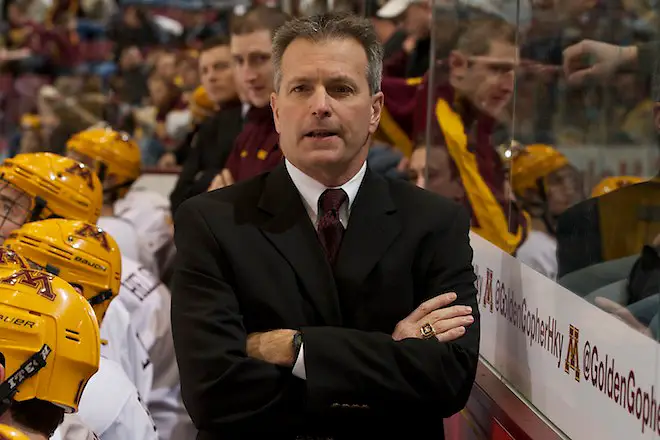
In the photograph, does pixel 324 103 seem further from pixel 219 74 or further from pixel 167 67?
pixel 167 67

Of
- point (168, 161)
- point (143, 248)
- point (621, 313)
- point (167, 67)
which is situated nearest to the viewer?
point (621, 313)

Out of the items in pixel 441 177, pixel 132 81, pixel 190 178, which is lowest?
pixel 132 81

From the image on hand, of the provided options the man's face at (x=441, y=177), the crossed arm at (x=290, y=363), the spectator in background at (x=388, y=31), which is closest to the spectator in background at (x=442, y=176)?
the man's face at (x=441, y=177)

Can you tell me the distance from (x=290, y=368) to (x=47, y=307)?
22.3 inches

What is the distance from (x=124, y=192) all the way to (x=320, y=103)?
3.70 meters

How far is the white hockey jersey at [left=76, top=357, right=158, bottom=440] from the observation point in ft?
9.95

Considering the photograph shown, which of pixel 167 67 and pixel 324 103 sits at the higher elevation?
pixel 324 103

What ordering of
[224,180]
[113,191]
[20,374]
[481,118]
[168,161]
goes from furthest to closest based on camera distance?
[168,161], [113,191], [224,180], [481,118], [20,374]

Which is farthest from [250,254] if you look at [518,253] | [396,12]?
[396,12]

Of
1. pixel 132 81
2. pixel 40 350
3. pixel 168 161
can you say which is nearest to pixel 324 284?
pixel 40 350

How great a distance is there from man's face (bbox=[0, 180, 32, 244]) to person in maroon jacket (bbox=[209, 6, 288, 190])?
0.79 metres

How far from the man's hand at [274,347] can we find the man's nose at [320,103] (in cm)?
50

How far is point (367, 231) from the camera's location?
2656 millimetres

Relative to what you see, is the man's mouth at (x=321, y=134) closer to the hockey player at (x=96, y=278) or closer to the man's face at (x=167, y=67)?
the hockey player at (x=96, y=278)
